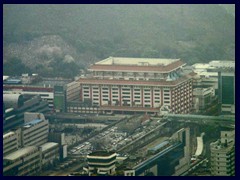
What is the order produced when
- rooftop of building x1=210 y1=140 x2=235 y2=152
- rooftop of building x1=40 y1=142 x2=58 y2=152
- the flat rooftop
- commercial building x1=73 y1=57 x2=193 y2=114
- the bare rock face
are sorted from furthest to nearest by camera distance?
the bare rock face → the flat rooftop → commercial building x1=73 y1=57 x2=193 y2=114 → rooftop of building x1=40 y1=142 x2=58 y2=152 → rooftop of building x1=210 y1=140 x2=235 y2=152

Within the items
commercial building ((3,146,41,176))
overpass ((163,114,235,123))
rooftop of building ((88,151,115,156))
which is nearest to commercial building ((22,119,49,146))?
commercial building ((3,146,41,176))

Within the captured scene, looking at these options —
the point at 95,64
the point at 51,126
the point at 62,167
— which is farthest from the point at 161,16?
the point at 62,167

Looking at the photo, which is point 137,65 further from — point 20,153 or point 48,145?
point 20,153

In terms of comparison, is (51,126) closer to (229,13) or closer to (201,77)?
(201,77)

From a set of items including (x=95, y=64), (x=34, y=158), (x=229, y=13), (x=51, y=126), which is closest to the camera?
(x=34, y=158)

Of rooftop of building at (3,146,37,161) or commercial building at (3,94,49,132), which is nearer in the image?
rooftop of building at (3,146,37,161)

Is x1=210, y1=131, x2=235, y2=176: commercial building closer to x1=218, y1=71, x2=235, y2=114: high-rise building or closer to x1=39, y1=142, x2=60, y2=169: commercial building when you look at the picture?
x1=218, y1=71, x2=235, y2=114: high-rise building

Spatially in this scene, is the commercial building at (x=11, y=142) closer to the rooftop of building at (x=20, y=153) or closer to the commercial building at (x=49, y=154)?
the rooftop of building at (x=20, y=153)
